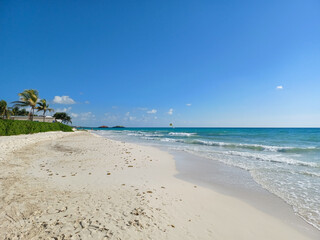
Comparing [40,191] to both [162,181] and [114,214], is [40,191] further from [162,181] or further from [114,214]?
[162,181]

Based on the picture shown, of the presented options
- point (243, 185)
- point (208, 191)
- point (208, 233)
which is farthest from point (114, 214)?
point (243, 185)

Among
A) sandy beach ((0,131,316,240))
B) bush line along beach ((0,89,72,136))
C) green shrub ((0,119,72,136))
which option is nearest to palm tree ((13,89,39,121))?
bush line along beach ((0,89,72,136))

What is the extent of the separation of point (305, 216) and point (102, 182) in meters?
6.28

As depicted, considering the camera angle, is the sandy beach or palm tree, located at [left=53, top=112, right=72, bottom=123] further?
palm tree, located at [left=53, top=112, right=72, bottom=123]

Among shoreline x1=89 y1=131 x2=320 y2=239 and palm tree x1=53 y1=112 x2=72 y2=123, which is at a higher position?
palm tree x1=53 y1=112 x2=72 y2=123

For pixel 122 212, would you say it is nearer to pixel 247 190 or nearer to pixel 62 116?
pixel 247 190

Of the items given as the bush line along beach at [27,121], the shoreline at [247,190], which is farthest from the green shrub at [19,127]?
the shoreline at [247,190]

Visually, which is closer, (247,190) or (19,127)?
(247,190)

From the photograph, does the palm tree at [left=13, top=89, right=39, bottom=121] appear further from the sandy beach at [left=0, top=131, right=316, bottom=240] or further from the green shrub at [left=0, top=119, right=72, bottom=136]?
the sandy beach at [left=0, top=131, right=316, bottom=240]

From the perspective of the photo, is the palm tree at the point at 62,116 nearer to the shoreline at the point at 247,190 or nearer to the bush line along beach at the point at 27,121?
the bush line along beach at the point at 27,121

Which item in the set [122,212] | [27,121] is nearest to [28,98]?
[27,121]

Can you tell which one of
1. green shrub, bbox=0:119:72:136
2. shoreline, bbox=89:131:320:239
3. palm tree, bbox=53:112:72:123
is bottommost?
shoreline, bbox=89:131:320:239

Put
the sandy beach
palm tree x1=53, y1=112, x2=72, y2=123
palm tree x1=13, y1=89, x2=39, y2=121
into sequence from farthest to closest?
palm tree x1=53, y1=112, x2=72, y2=123 → palm tree x1=13, y1=89, x2=39, y2=121 → the sandy beach

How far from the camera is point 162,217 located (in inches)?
144
